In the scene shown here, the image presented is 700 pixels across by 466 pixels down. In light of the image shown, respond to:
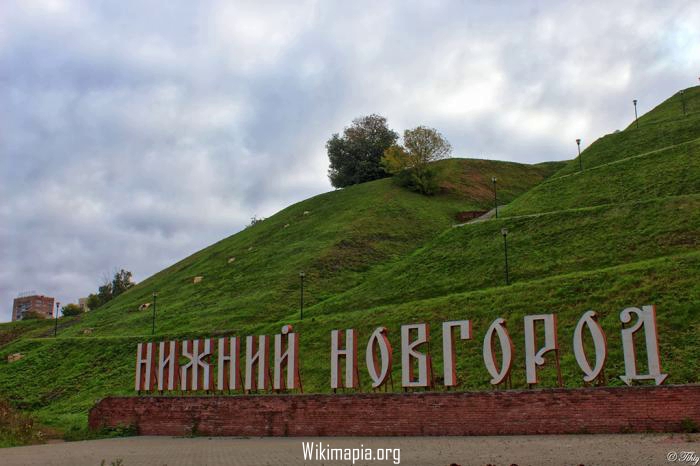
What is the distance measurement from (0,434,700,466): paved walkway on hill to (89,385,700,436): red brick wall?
0.54m

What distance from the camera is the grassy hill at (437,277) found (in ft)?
91.6

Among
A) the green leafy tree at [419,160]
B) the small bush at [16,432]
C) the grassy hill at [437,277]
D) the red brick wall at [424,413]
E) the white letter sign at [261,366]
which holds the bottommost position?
the small bush at [16,432]

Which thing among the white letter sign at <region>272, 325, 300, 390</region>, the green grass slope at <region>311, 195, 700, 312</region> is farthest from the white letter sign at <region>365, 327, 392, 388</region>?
the green grass slope at <region>311, 195, 700, 312</region>

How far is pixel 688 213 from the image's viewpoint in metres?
37.2

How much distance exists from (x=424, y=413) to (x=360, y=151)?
8045cm

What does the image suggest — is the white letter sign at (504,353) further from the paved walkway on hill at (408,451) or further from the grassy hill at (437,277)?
the grassy hill at (437,277)

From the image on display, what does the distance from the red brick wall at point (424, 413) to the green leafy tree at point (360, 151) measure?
238 feet

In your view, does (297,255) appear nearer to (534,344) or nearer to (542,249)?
(542,249)

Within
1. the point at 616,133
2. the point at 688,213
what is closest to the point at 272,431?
the point at 688,213

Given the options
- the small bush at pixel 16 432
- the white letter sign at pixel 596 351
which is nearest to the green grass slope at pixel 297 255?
the small bush at pixel 16 432

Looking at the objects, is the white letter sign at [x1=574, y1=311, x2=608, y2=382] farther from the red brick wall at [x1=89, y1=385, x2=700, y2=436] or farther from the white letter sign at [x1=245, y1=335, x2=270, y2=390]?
the white letter sign at [x1=245, y1=335, x2=270, y2=390]

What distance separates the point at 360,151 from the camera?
3814 inches

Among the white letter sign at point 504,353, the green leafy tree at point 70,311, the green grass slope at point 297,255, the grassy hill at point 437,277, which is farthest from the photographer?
the green leafy tree at point 70,311

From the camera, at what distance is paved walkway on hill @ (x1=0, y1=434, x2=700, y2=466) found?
1283cm
